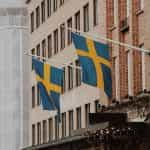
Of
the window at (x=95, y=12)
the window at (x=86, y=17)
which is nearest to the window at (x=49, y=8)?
the window at (x=86, y=17)

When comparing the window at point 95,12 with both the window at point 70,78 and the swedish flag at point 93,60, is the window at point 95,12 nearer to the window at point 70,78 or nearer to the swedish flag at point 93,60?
the window at point 70,78

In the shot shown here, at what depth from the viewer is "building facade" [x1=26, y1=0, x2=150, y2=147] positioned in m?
39.9

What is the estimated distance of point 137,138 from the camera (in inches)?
1443

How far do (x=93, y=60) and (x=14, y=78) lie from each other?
96020 millimetres

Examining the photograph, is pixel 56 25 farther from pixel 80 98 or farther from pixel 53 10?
pixel 80 98

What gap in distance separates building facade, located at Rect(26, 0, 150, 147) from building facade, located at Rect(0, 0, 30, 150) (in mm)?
57990

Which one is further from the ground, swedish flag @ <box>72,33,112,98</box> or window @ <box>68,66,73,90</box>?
window @ <box>68,66,73,90</box>

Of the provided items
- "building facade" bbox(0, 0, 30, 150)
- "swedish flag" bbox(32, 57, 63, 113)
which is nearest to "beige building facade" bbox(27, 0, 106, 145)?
"swedish flag" bbox(32, 57, 63, 113)

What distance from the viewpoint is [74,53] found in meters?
55.2

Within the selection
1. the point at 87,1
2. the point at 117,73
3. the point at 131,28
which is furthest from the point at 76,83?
the point at 131,28

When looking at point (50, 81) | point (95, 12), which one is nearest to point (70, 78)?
point (95, 12)

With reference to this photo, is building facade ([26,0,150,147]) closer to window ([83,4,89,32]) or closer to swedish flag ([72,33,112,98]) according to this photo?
window ([83,4,89,32])

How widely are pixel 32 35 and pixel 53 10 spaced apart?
7.86 meters

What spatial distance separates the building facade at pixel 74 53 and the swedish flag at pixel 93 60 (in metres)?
3.88
